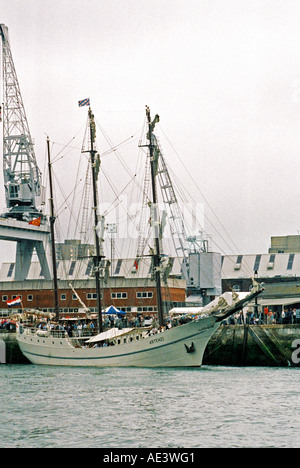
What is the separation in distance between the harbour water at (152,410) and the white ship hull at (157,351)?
601 centimetres

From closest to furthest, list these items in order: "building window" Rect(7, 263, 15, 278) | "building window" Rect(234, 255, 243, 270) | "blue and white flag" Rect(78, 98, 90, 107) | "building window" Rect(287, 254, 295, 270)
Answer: "blue and white flag" Rect(78, 98, 90, 107), "building window" Rect(287, 254, 295, 270), "building window" Rect(234, 255, 243, 270), "building window" Rect(7, 263, 15, 278)

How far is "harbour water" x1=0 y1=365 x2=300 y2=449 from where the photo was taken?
3228 cm

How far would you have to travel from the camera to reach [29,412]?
130 feet

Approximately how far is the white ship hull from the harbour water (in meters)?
6.01

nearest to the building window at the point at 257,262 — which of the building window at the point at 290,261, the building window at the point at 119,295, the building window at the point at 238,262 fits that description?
the building window at the point at 238,262

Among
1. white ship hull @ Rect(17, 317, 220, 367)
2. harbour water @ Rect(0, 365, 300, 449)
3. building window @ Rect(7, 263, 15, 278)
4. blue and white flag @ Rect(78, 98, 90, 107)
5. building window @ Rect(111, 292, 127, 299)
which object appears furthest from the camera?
building window @ Rect(7, 263, 15, 278)

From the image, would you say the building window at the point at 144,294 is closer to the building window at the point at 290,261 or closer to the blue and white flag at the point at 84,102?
the blue and white flag at the point at 84,102

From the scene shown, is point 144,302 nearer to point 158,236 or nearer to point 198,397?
point 158,236

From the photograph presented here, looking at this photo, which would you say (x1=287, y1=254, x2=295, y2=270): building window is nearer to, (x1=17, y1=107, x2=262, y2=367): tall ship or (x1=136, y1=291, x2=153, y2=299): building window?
(x1=136, y1=291, x2=153, y2=299): building window

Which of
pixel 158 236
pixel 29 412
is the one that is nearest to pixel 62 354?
pixel 158 236

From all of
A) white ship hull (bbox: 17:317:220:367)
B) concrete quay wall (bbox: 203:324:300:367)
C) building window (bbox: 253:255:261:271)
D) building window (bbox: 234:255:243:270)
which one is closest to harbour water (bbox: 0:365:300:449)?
white ship hull (bbox: 17:317:220:367)

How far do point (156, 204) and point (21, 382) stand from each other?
72.8ft

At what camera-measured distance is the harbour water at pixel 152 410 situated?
32.3m

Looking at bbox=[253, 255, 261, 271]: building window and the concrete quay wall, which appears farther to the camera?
bbox=[253, 255, 261, 271]: building window
